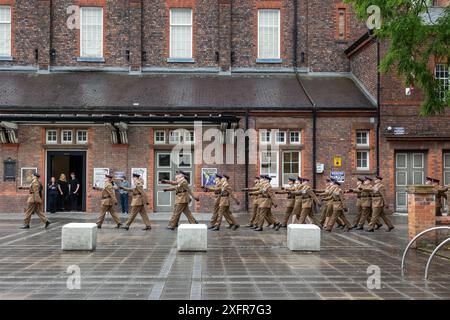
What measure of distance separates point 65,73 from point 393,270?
69.0ft

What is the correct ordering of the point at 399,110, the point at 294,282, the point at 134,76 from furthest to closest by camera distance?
the point at 134,76, the point at 399,110, the point at 294,282

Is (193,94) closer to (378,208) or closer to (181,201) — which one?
(181,201)

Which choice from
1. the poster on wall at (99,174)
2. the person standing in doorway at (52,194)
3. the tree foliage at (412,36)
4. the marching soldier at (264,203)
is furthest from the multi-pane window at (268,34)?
the tree foliage at (412,36)

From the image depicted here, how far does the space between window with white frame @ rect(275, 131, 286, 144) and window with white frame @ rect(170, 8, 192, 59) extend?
6393mm

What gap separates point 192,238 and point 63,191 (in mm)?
13615

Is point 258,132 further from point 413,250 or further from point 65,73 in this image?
point 413,250

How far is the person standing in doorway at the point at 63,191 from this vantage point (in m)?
24.4

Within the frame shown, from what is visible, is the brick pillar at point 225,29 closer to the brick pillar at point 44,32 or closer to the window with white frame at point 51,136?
the brick pillar at point 44,32

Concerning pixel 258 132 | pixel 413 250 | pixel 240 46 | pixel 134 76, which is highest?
pixel 240 46

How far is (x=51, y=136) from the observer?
80.6 ft

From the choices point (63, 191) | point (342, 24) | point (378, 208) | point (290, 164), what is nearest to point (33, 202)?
point (63, 191)

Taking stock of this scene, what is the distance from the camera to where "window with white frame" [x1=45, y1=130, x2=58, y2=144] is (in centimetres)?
2448

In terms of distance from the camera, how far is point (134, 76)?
1057 inches

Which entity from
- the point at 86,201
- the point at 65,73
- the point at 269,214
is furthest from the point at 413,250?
the point at 65,73
